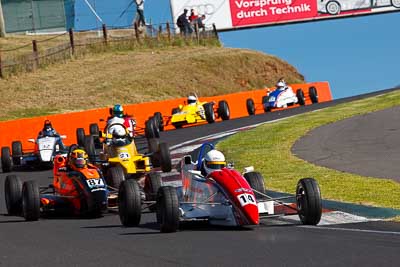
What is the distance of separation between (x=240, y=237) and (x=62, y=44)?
44.7m

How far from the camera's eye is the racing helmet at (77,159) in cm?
1758

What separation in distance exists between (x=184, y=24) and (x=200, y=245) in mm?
49366

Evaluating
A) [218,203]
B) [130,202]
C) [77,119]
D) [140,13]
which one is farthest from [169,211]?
[140,13]

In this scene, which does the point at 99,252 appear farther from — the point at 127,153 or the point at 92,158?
the point at 92,158

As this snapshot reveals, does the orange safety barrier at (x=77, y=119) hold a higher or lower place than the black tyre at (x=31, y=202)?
higher

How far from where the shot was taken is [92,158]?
78.2 ft

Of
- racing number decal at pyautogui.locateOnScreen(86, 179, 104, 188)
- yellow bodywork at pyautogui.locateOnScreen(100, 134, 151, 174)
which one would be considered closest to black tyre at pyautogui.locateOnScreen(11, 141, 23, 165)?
yellow bodywork at pyautogui.locateOnScreen(100, 134, 151, 174)

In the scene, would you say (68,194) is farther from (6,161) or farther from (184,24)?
(184,24)

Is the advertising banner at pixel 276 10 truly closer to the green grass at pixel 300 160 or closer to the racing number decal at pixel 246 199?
the green grass at pixel 300 160

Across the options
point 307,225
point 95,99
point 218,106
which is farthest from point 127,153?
point 95,99

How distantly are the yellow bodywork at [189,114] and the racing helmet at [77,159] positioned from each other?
19057 millimetres

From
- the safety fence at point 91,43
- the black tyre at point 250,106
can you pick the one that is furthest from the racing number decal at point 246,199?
the safety fence at point 91,43

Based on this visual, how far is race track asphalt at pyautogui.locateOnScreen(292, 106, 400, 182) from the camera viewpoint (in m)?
20.9

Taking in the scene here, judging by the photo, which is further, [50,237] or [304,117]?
[304,117]
